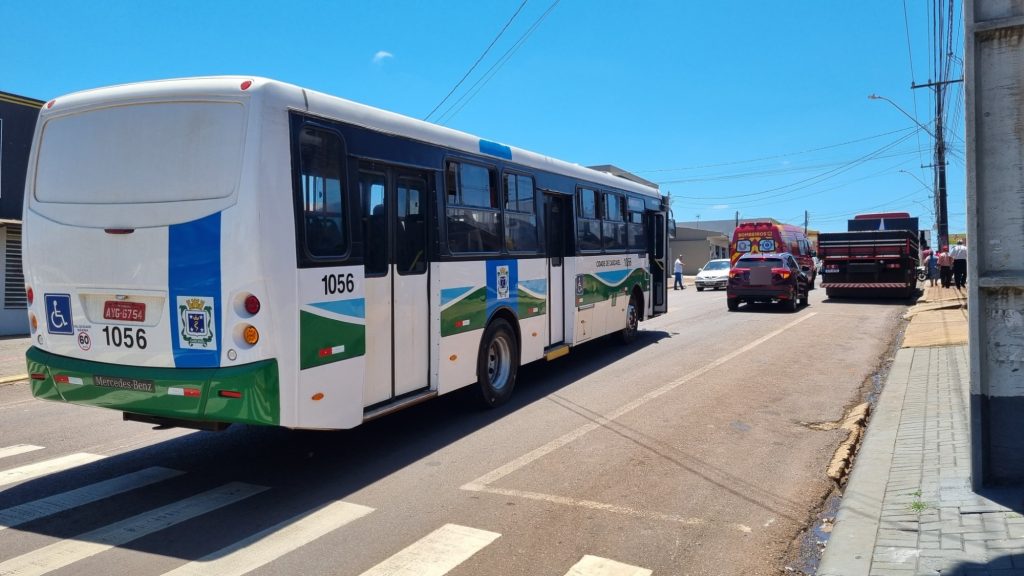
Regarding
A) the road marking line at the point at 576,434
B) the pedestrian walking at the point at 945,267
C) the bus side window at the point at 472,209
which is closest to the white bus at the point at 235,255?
the bus side window at the point at 472,209

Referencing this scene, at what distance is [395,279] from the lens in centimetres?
689

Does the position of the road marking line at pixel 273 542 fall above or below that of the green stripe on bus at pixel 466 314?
below

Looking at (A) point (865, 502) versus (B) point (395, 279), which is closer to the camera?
(A) point (865, 502)

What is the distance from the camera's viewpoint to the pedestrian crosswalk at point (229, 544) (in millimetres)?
4344

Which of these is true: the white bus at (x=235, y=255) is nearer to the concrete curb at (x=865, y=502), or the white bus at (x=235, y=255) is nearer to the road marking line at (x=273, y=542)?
the road marking line at (x=273, y=542)

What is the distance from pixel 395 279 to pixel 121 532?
3057mm

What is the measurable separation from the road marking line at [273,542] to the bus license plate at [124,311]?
1973 mm

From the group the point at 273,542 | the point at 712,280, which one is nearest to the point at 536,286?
the point at 273,542

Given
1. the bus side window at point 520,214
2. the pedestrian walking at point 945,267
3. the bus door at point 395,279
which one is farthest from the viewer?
the pedestrian walking at point 945,267

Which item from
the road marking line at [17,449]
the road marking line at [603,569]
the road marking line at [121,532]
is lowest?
the road marking line at [603,569]

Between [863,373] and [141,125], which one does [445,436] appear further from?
[863,373]

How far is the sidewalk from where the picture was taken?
4117 millimetres

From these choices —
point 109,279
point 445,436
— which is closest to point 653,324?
point 445,436

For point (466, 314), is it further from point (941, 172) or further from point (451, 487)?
point (941, 172)
